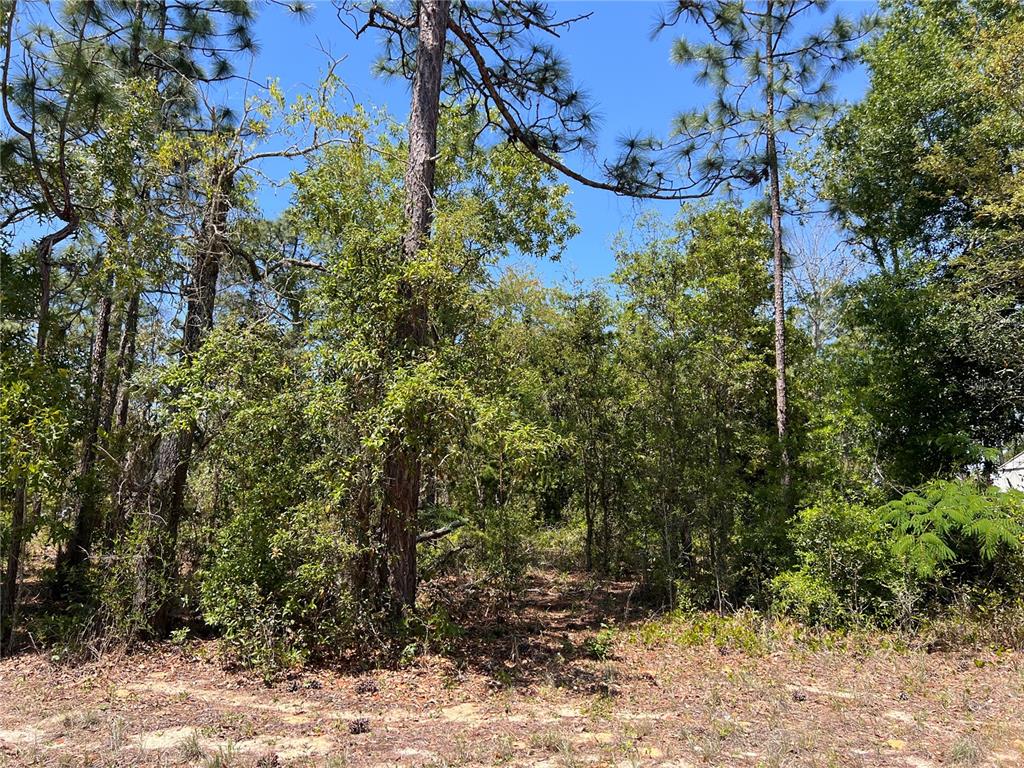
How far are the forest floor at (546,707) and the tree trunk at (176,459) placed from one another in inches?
18.2

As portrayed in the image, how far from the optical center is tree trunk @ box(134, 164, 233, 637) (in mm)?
5582

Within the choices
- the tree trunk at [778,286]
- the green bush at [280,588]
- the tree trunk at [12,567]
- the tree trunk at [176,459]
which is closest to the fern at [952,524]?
the tree trunk at [778,286]

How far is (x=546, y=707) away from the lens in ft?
14.3

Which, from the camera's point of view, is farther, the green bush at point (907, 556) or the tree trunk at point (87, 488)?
the green bush at point (907, 556)

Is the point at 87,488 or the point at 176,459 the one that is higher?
the point at 176,459

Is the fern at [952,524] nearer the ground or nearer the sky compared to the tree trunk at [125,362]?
nearer the ground

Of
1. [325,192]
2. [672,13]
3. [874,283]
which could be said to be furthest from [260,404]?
[874,283]

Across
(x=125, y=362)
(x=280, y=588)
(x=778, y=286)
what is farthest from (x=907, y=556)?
(x=125, y=362)

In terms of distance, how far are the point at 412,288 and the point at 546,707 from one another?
134 inches

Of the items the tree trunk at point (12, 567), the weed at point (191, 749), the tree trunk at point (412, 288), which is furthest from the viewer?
the tree trunk at point (412, 288)

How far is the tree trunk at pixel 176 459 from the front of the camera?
5.58m

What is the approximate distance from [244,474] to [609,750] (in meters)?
3.62

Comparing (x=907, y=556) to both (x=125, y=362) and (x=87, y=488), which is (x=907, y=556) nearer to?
(x=87, y=488)

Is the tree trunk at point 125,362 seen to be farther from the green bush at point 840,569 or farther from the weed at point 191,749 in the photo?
the green bush at point 840,569
